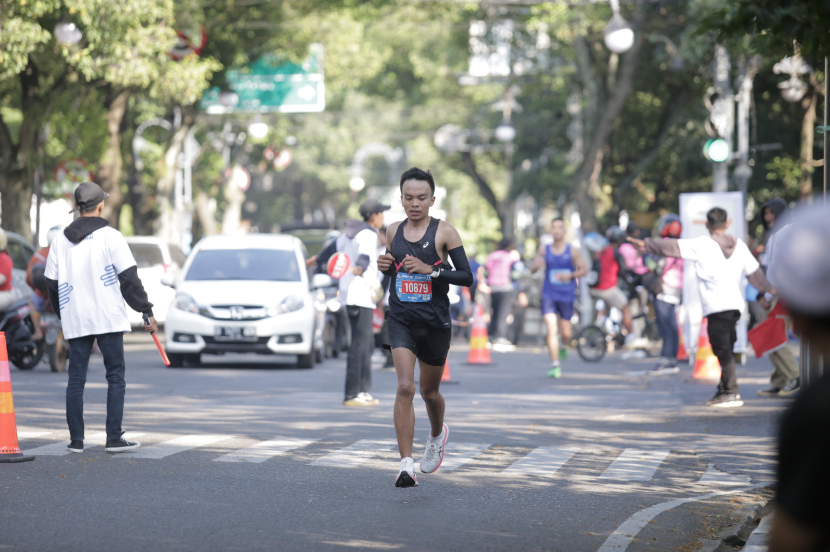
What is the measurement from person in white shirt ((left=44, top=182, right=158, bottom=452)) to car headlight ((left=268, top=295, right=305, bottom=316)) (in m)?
7.41

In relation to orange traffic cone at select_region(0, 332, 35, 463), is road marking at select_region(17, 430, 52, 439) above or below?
below

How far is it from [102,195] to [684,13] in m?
19.8

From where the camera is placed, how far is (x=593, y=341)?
18.0 meters

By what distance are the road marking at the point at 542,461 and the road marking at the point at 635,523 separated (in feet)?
3.57

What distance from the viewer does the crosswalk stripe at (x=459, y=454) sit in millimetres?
7797

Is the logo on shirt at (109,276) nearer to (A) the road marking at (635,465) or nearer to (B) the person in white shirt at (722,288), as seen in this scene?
(A) the road marking at (635,465)

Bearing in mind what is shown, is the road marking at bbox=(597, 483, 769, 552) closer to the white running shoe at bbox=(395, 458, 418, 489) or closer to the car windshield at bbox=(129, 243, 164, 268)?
the white running shoe at bbox=(395, 458, 418, 489)

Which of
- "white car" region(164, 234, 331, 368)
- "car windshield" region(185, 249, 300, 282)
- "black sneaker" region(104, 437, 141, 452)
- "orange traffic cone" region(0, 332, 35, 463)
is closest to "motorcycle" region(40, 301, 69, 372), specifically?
"white car" region(164, 234, 331, 368)

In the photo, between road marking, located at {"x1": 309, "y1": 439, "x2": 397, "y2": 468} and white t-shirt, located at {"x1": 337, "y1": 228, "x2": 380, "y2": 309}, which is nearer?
road marking, located at {"x1": 309, "y1": 439, "x2": 397, "y2": 468}

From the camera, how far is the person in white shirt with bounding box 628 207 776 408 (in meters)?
11.3

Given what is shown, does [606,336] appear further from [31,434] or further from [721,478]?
[31,434]

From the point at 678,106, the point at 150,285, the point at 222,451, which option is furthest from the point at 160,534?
the point at 678,106

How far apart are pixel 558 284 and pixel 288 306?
11.7 ft

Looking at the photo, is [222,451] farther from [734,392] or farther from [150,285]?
[150,285]
